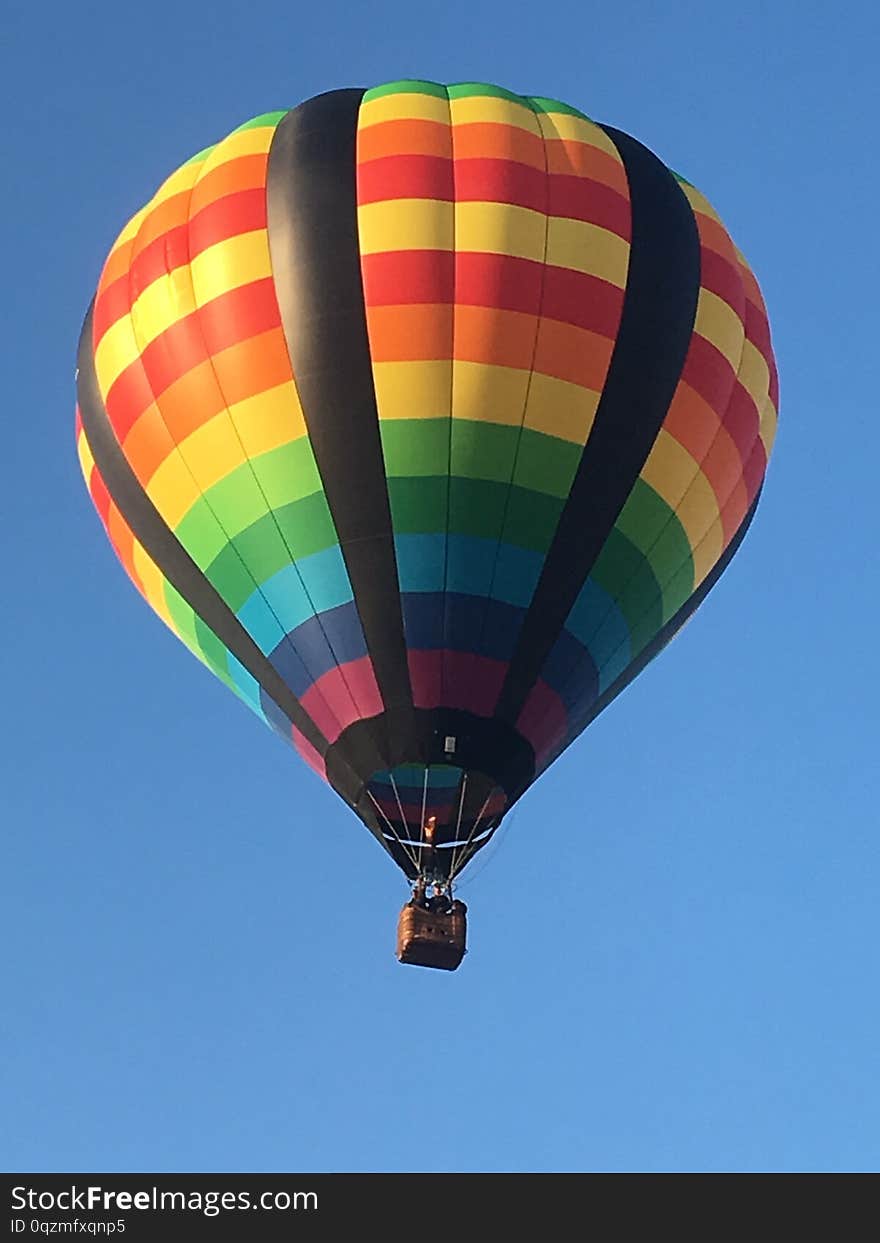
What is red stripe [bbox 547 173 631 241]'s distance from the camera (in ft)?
63.1

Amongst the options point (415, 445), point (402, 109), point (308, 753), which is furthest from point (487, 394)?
point (308, 753)

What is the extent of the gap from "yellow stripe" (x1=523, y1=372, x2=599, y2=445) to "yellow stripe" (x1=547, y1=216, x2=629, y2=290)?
89 centimetres

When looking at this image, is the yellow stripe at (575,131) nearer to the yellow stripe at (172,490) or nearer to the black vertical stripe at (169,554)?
the yellow stripe at (172,490)

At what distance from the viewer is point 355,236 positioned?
1894cm

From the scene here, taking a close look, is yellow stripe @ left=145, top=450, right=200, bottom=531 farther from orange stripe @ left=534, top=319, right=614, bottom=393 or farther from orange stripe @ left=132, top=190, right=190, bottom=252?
orange stripe @ left=534, top=319, right=614, bottom=393

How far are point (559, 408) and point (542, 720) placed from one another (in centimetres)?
221

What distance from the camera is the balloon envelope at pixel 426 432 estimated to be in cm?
1850

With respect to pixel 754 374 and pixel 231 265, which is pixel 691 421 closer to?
pixel 754 374

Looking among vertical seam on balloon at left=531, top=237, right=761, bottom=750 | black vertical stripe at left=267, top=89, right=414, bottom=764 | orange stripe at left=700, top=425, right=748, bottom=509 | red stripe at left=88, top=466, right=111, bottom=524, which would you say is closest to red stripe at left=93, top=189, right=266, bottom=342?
black vertical stripe at left=267, top=89, right=414, bottom=764

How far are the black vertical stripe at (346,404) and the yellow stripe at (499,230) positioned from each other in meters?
0.77

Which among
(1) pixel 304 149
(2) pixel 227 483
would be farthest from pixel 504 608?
(1) pixel 304 149

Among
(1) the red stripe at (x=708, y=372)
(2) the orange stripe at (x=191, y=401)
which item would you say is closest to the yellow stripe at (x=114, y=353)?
(2) the orange stripe at (x=191, y=401)

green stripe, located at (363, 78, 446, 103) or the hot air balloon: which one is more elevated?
green stripe, located at (363, 78, 446, 103)

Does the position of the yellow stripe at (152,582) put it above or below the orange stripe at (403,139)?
below
